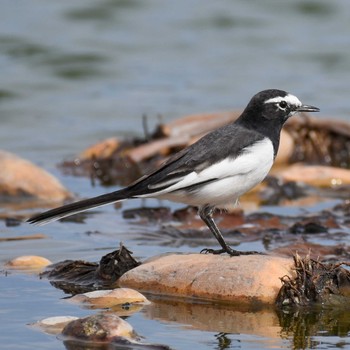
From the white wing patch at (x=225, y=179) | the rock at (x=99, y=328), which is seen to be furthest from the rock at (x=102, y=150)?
the rock at (x=99, y=328)

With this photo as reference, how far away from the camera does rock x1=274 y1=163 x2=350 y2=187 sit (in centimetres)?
1061

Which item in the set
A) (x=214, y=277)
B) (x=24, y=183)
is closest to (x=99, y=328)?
(x=214, y=277)

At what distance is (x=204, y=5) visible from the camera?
62.8 ft

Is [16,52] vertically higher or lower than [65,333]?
higher

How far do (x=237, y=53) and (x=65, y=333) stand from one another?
41.1ft

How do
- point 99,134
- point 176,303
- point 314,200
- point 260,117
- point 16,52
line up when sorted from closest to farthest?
1. point 176,303
2. point 260,117
3. point 314,200
4. point 99,134
5. point 16,52

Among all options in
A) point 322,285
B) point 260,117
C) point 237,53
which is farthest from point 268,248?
point 237,53

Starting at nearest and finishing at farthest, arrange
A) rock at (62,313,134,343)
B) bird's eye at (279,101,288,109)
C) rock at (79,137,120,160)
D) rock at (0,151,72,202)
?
rock at (62,313,134,343) → bird's eye at (279,101,288,109) → rock at (0,151,72,202) → rock at (79,137,120,160)

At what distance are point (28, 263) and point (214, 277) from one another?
1.49 m

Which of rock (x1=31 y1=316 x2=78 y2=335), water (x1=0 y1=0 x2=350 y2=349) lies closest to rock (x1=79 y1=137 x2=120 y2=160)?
water (x1=0 y1=0 x2=350 y2=349)

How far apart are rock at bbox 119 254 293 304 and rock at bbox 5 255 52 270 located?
29.9 inches

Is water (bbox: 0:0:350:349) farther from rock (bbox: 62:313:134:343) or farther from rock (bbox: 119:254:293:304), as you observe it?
rock (bbox: 62:313:134:343)

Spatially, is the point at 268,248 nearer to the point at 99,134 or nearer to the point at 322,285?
the point at 322,285

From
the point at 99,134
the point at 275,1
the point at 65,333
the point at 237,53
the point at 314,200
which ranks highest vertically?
the point at 275,1
